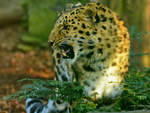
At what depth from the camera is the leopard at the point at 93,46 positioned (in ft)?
12.7

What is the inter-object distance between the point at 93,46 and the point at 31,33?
22.1ft

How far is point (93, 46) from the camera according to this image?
154 inches

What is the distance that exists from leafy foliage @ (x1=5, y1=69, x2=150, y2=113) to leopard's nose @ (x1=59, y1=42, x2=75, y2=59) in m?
0.35

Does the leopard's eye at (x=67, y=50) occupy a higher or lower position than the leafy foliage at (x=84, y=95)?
higher

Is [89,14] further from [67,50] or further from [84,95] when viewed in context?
[84,95]

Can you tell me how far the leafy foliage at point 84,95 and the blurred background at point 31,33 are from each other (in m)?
3.46

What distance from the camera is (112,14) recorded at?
13.3ft

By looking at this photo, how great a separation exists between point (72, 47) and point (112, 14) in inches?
24.2

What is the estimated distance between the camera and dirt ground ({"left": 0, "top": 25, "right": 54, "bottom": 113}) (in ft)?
24.1

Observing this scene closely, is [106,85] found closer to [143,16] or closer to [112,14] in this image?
[112,14]

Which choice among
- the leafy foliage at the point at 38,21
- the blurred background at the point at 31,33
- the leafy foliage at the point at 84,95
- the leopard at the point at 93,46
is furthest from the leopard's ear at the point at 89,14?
the leafy foliage at the point at 38,21

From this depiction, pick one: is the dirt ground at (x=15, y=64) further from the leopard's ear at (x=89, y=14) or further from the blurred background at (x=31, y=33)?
the leopard's ear at (x=89, y=14)

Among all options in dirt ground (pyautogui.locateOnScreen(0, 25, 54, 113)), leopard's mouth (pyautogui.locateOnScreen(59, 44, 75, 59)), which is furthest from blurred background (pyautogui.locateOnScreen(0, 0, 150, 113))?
leopard's mouth (pyautogui.locateOnScreen(59, 44, 75, 59))

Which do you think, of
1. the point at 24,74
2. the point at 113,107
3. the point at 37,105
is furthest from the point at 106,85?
the point at 24,74
